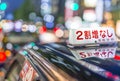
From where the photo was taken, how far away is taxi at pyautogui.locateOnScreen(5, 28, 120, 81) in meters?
2.01

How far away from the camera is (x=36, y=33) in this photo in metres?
24.2

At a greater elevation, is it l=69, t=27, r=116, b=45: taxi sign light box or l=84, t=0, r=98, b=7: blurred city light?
l=84, t=0, r=98, b=7: blurred city light

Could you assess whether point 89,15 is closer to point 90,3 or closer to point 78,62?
point 90,3

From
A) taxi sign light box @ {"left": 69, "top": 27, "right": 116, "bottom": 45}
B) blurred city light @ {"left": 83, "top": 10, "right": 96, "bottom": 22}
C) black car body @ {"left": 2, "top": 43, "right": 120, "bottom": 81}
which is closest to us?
black car body @ {"left": 2, "top": 43, "right": 120, "bottom": 81}

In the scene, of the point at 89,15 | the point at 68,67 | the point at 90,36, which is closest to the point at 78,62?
the point at 68,67

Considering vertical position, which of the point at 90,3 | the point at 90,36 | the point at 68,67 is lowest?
the point at 68,67

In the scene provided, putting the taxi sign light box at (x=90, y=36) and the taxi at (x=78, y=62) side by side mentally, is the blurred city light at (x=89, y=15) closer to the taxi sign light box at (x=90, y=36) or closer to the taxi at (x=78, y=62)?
the taxi at (x=78, y=62)

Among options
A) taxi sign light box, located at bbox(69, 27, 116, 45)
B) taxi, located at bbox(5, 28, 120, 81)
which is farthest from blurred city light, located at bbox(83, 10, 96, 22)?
taxi sign light box, located at bbox(69, 27, 116, 45)

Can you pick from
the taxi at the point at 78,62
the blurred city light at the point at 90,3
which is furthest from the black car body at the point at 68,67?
the blurred city light at the point at 90,3

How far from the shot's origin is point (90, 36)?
2.80m

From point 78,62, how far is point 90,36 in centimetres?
49

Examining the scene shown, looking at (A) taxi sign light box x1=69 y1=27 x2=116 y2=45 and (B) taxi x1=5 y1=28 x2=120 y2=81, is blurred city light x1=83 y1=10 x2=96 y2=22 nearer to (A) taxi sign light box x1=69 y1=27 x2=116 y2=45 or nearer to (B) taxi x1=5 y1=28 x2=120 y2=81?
(B) taxi x1=5 y1=28 x2=120 y2=81

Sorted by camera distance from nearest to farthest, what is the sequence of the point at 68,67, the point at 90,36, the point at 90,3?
1. the point at 68,67
2. the point at 90,36
3. the point at 90,3

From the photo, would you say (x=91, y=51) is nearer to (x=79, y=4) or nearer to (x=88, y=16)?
(x=88, y=16)
